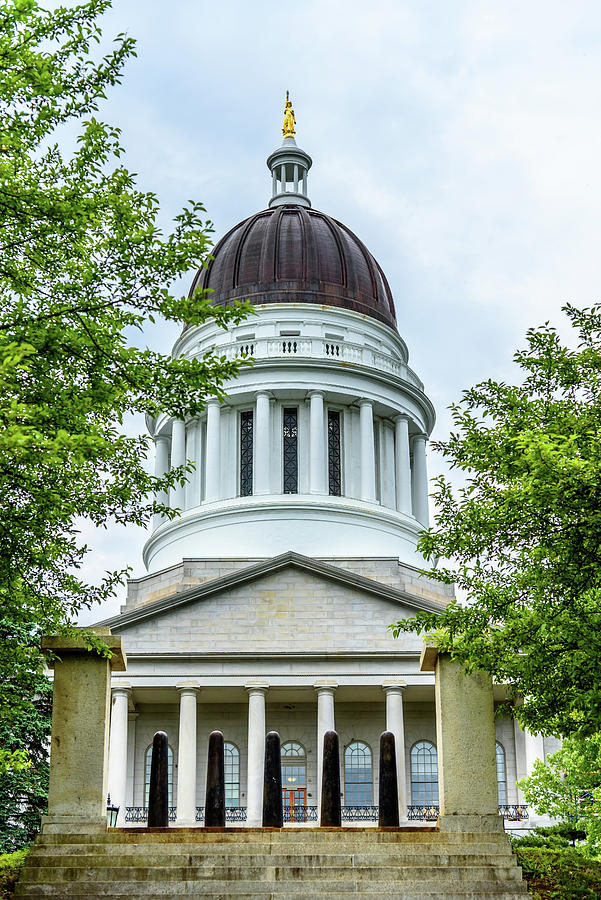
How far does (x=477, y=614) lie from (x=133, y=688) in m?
27.5

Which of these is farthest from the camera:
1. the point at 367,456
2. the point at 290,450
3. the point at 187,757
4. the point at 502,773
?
the point at 290,450

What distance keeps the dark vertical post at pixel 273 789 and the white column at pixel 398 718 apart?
24402mm

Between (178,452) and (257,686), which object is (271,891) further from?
(178,452)

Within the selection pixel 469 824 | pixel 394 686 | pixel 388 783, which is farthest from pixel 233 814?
pixel 469 824

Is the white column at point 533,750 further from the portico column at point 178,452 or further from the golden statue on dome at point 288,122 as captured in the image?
the golden statue on dome at point 288,122

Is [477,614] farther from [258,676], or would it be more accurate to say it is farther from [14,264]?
[258,676]

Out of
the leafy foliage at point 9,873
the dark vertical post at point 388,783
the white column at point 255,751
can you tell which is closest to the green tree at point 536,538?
the dark vertical post at point 388,783

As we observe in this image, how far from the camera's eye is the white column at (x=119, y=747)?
41.1 m

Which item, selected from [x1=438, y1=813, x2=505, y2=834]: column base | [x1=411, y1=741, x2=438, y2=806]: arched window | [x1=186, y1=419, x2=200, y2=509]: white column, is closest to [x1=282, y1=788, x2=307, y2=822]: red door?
[x1=411, y1=741, x2=438, y2=806]: arched window

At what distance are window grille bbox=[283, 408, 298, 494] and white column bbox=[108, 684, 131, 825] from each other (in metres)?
15.2

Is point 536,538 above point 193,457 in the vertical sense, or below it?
below

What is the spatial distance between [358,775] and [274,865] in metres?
30.6

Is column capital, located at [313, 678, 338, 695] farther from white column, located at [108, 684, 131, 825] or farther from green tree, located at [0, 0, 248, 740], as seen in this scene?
green tree, located at [0, 0, 248, 740]

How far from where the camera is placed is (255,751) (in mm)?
41000
